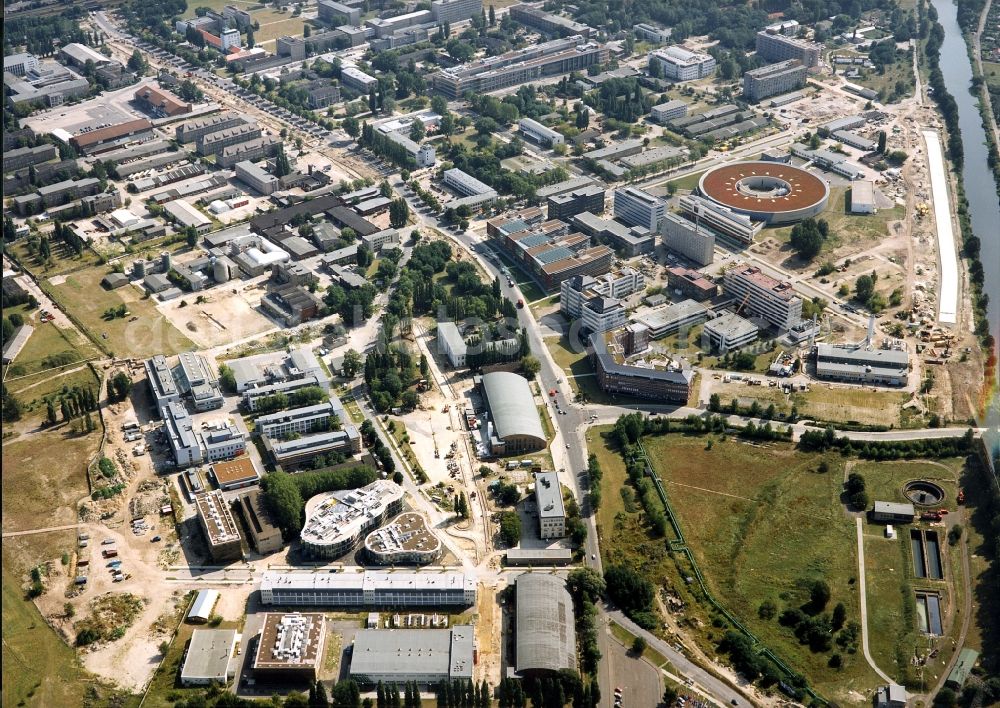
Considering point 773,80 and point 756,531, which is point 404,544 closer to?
point 756,531

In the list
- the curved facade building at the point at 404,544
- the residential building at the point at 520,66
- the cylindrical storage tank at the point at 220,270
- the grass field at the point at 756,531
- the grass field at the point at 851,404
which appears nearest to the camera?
the grass field at the point at 756,531

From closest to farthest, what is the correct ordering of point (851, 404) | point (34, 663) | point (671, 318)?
point (34, 663)
point (851, 404)
point (671, 318)

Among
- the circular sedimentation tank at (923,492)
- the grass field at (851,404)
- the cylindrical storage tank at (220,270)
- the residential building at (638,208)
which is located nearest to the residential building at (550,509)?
the grass field at (851,404)

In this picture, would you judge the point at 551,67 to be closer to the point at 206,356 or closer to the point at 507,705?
the point at 206,356

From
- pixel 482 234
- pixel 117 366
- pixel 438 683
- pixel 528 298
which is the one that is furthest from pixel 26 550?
pixel 482 234

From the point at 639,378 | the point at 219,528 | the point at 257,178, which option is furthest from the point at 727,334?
the point at 257,178

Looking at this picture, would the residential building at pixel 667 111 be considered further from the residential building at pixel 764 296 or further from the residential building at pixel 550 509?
the residential building at pixel 550 509
